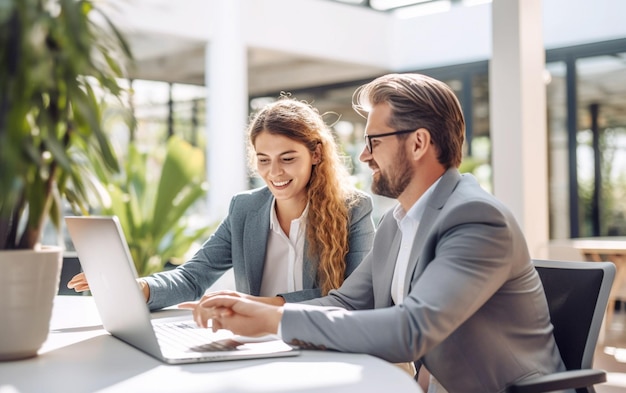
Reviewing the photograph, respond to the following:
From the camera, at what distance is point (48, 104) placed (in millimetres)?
1275

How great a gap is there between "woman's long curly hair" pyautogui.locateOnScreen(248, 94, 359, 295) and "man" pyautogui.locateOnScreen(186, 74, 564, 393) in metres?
0.31

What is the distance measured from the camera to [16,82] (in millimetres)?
1138

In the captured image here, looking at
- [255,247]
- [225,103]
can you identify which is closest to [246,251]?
[255,247]

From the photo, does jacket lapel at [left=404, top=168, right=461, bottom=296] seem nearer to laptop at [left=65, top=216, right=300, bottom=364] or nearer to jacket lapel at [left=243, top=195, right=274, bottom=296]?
laptop at [left=65, top=216, right=300, bottom=364]

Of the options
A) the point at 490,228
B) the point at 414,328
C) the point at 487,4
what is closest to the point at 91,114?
the point at 414,328

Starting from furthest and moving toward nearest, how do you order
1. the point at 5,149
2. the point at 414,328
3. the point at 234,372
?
the point at 414,328 → the point at 234,372 → the point at 5,149

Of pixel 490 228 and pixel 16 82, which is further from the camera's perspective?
pixel 490 228

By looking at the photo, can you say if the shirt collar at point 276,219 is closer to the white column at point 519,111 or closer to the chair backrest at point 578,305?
the chair backrest at point 578,305

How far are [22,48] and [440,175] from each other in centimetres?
116

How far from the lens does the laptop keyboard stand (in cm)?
157

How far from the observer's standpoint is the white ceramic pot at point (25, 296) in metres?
1.38

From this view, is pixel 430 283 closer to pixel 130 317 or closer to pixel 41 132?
pixel 130 317

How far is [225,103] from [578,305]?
6.56 m

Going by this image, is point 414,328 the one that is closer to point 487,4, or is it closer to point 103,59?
point 103,59
